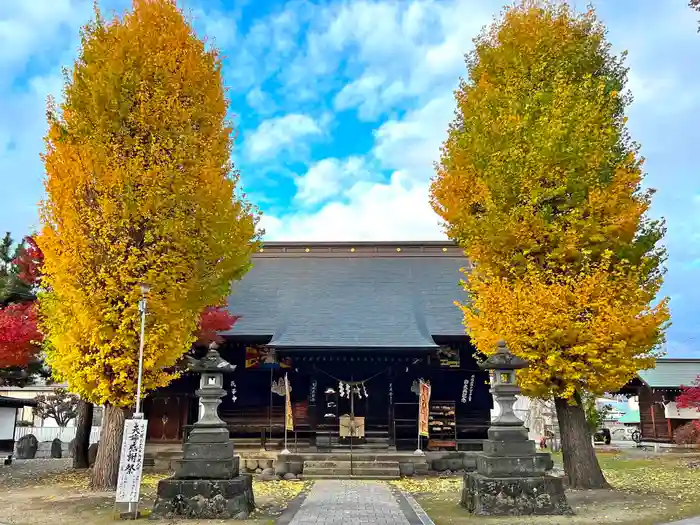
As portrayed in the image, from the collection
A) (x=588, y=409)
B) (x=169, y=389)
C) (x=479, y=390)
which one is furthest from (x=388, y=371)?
(x=588, y=409)

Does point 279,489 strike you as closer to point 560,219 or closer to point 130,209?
point 130,209

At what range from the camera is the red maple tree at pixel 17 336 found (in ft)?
45.5

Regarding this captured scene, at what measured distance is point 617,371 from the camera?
11.2 metres

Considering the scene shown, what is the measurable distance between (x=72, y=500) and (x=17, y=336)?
503 cm

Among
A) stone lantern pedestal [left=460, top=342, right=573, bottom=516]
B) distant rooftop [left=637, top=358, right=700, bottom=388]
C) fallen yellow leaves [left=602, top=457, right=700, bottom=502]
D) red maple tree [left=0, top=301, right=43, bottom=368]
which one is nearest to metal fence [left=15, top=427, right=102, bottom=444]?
red maple tree [left=0, top=301, right=43, bottom=368]

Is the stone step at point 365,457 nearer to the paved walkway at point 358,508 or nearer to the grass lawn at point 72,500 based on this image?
the grass lawn at point 72,500

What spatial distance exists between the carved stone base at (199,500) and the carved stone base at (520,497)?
4366 mm

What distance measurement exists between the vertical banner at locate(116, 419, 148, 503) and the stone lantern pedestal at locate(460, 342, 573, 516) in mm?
6176

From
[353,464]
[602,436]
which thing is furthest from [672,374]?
[353,464]

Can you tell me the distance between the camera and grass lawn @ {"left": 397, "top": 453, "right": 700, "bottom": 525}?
9.17 meters

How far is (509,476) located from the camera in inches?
391

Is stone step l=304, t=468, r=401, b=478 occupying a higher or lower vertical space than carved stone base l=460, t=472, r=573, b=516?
lower

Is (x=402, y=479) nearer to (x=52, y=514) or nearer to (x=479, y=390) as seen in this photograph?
(x=479, y=390)

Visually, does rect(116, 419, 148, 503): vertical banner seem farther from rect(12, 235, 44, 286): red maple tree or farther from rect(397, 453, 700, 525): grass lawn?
rect(12, 235, 44, 286): red maple tree
